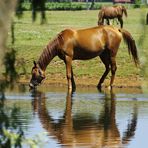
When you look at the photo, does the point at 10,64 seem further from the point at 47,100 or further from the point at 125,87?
the point at 125,87

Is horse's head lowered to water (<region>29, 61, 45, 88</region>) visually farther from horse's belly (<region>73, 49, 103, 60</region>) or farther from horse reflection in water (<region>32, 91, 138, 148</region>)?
horse reflection in water (<region>32, 91, 138, 148</region>)

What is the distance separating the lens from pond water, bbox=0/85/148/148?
12.3 m

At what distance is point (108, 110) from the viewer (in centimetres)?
1622

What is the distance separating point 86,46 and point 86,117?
7241 millimetres

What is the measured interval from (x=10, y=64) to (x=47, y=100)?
440 inches

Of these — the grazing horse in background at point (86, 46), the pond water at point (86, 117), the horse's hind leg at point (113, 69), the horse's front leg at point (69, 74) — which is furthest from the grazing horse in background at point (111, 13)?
the pond water at point (86, 117)

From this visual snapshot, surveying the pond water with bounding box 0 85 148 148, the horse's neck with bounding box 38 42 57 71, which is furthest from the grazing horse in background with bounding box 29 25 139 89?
the pond water with bounding box 0 85 148 148

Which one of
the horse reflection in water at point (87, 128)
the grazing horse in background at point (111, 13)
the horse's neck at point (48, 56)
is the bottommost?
the grazing horse in background at point (111, 13)

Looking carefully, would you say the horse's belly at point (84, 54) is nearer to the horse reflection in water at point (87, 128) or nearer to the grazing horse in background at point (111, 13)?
the horse reflection in water at point (87, 128)

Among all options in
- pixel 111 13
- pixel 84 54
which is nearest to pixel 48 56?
pixel 84 54

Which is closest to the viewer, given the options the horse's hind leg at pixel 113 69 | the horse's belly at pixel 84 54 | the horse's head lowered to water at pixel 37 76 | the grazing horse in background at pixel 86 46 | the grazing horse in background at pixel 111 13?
the horse's head lowered to water at pixel 37 76

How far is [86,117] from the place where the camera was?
15203mm

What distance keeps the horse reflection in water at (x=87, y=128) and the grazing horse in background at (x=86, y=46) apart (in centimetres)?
415

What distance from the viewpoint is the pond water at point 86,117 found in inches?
486
